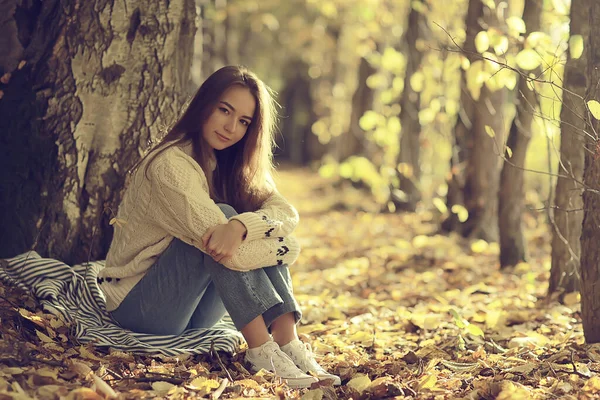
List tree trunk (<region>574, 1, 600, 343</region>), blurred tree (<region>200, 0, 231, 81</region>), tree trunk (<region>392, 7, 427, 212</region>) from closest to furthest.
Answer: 1. tree trunk (<region>574, 1, 600, 343</region>)
2. blurred tree (<region>200, 0, 231, 81</region>)
3. tree trunk (<region>392, 7, 427, 212</region>)

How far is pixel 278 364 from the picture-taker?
3.04 meters

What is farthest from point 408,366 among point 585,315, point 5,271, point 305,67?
point 305,67

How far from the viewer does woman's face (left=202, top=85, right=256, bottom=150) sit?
340 cm

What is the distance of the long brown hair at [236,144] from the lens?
11.2ft

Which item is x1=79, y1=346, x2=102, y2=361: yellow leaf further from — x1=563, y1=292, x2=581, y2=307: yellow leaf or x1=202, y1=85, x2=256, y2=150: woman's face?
x1=563, y1=292, x2=581, y2=307: yellow leaf

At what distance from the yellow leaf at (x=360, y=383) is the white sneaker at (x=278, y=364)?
15 cm

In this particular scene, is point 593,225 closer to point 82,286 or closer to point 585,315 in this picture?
point 585,315

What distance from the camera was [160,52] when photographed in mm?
3932

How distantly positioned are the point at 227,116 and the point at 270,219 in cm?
53

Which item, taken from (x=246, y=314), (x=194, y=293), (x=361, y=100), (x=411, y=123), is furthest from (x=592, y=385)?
(x=361, y=100)

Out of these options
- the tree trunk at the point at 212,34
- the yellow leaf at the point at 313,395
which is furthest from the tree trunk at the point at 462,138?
the yellow leaf at the point at 313,395

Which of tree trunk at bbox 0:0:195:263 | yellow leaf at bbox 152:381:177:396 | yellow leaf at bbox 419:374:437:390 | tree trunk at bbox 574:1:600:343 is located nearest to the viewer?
yellow leaf at bbox 152:381:177:396

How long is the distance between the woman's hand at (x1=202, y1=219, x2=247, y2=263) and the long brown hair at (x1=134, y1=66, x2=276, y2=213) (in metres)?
0.45

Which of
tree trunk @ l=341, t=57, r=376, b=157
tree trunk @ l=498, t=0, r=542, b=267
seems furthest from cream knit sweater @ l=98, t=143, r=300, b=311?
tree trunk @ l=341, t=57, r=376, b=157
